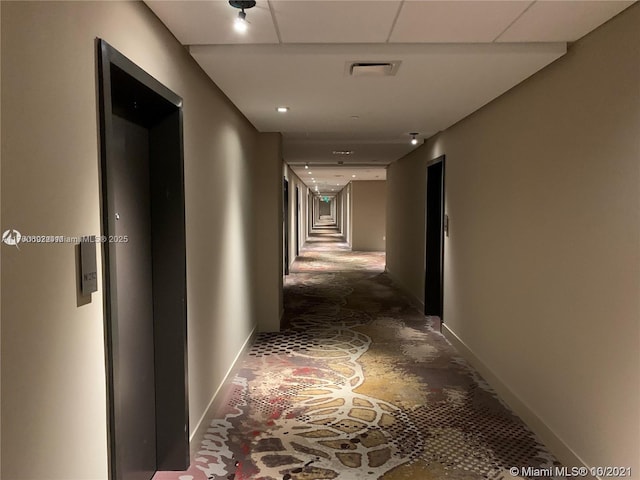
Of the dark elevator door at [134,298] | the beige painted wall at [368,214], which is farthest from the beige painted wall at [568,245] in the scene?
the beige painted wall at [368,214]

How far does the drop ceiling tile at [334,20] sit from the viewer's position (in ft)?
6.65

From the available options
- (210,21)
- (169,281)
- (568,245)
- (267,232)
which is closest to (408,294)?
(267,232)

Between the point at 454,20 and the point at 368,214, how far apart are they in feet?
42.1

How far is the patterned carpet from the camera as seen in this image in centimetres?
261

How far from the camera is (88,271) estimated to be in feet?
4.91

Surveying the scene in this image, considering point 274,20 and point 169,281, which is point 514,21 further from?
point 169,281

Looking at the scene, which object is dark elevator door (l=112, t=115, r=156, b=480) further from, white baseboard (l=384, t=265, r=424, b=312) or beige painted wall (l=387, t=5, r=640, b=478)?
white baseboard (l=384, t=265, r=424, b=312)

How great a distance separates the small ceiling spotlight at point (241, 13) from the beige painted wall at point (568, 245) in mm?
1755

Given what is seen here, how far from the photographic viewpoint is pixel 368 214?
15.0m

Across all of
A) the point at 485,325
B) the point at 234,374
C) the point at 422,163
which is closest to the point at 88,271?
the point at 234,374

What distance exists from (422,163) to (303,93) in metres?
3.57

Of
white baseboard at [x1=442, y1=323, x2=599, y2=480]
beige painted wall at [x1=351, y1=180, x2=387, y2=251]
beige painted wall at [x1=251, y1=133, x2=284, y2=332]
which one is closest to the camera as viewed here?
white baseboard at [x1=442, y1=323, x2=599, y2=480]

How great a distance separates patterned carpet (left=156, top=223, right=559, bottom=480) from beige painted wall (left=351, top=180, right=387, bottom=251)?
940 centimetres

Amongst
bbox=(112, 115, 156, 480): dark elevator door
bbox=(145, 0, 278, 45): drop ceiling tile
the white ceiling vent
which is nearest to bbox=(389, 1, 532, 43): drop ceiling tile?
the white ceiling vent
